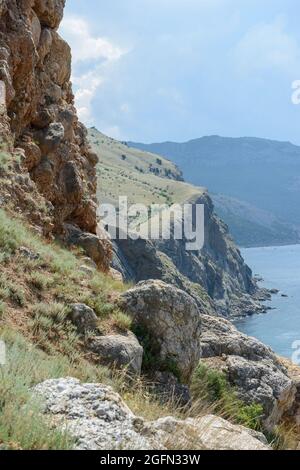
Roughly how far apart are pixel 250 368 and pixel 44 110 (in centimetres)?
1308

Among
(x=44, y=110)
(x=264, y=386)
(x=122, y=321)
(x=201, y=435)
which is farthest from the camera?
(x=44, y=110)

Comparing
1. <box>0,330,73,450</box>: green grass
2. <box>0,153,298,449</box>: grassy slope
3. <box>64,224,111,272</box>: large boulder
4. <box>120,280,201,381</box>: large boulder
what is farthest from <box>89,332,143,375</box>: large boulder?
<box>64,224,111,272</box>: large boulder

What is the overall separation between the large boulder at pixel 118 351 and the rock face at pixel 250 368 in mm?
3725

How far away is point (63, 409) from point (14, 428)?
2.81 ft

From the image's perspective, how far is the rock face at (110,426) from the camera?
16.0 ft

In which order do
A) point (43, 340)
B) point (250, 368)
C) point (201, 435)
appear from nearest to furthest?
point (201, 435) → point (43, 340) → point (250, 368)

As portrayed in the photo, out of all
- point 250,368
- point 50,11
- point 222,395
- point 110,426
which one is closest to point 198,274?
point 50,11

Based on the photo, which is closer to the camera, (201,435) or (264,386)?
(201,435)

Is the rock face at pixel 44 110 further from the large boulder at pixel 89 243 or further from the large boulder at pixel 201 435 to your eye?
the large boulder at pixel 201 435

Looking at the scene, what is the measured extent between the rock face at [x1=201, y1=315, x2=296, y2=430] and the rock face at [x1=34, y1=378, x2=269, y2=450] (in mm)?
6807

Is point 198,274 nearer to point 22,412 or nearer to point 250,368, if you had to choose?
→ point 250,368

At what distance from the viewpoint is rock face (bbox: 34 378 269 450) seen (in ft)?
16.0

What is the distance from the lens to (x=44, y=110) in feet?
68.8
